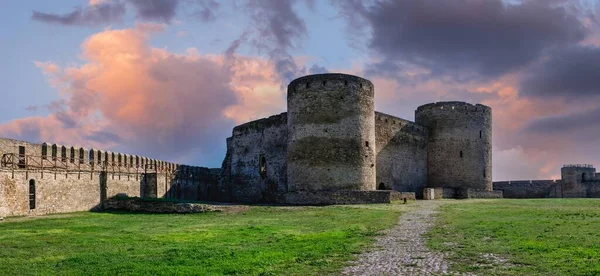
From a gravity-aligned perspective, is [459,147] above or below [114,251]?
above

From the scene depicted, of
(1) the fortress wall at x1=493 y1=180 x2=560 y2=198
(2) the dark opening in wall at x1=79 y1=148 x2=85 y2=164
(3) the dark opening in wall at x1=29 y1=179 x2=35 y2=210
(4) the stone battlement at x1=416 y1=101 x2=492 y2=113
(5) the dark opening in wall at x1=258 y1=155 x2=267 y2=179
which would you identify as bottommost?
(1) the fortress wall at x1=493 y1=180 x2=560 y2=198

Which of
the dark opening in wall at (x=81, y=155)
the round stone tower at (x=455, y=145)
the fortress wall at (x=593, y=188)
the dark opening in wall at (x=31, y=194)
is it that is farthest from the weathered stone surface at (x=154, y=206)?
the fortress wall at (x=593, y=188)

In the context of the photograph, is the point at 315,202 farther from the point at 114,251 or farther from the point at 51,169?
the point at 114,251

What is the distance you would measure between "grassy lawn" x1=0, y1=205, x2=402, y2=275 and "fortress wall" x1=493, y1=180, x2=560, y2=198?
35737mm

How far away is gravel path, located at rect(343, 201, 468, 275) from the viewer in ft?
32.2

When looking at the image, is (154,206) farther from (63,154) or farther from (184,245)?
(184,245)

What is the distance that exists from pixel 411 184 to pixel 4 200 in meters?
29.9

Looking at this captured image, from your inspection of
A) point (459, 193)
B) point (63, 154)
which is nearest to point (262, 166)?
point (459, 193)

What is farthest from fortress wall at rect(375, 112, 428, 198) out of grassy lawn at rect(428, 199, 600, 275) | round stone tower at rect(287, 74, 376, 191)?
grassy lawn at rect(428, 199, 600, 275)

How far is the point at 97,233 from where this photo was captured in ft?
54.5

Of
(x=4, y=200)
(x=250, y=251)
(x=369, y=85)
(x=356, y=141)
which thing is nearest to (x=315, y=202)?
(x=356, y=141)

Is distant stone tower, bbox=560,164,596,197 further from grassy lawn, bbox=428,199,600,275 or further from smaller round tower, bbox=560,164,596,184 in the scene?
grassy lawn, bbox=428,199,600,275

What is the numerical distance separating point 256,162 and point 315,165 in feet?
32.7

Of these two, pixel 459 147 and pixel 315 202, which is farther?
pixel 459 147
